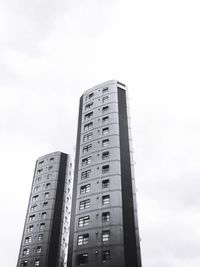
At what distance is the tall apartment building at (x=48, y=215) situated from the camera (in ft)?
208


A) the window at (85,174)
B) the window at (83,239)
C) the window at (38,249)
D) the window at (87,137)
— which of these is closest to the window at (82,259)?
the window at (83,239)

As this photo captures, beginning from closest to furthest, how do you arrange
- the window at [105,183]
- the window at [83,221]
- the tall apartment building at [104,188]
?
the tall apartment building at [104,188]
the window at [83,221]
the window at [105,183]

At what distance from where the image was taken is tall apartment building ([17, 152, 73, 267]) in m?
63.3

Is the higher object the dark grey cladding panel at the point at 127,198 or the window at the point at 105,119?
the window at the point at 105,119

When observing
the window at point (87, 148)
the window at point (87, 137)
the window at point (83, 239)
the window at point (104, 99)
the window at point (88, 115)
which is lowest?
the window at point (83, 239)

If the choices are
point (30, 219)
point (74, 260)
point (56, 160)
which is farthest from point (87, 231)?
point (56, 160)

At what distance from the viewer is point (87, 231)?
42938 millimetres

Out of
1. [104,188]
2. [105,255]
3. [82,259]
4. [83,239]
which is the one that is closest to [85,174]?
[104,188]

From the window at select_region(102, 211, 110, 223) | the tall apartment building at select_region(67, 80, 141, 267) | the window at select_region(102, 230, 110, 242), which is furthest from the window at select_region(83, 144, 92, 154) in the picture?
the window at select_region(102, 230, 110, 242)

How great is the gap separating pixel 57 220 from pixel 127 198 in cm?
3056

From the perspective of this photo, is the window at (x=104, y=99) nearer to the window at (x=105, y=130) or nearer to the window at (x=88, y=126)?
the window at (x=88, y=126)

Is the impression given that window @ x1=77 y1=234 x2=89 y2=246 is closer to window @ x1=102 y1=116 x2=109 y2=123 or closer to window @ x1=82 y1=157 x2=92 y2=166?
window @ x1=82 y1=157 x2=92 y2=166

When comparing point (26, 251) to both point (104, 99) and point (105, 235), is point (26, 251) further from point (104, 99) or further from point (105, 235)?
point (104, 99)

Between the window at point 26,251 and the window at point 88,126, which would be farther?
the window at point 26,251
